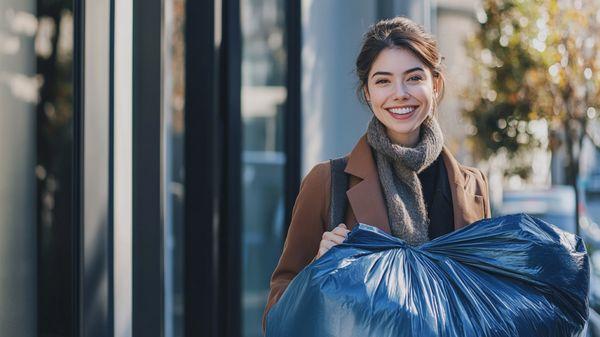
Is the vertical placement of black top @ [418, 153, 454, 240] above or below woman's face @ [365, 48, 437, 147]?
below

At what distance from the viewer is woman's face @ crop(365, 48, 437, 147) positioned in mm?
2506

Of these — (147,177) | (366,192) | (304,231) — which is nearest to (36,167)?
(147,177)

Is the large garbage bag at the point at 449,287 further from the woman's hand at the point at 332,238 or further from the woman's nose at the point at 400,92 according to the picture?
the woman's nose at the point at 400,92

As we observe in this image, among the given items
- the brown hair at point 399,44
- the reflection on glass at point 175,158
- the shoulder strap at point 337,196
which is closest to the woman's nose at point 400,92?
the brown hair at point 399,44

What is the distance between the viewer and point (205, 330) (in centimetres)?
430

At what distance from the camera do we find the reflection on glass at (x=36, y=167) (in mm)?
2693

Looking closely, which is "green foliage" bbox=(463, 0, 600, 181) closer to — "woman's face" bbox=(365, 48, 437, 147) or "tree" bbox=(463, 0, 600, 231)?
"tree" bbox=(463, 0, 600, 231)

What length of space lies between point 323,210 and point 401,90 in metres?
0.39

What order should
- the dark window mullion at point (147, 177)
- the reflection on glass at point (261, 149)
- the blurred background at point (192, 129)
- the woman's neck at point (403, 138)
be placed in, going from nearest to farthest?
the woman's neck at point (403, 138)
the blurred background at point (192, 129)
the dark window mullion at point (147, 177)
the reflection on glass at point (261, 149)

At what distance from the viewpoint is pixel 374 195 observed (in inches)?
98.2

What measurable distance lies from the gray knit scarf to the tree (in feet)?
12.8

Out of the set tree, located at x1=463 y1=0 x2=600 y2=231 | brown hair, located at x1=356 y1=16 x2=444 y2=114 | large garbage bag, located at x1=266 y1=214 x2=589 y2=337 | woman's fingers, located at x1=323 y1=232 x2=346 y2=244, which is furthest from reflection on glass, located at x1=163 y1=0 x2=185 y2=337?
large garbage bag, located at x1=266 y1=214 x2=589 y2=337

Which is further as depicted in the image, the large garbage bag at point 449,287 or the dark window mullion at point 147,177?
the dark window mullion at point 147,177

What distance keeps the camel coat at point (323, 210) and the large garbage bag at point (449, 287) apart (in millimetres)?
242
